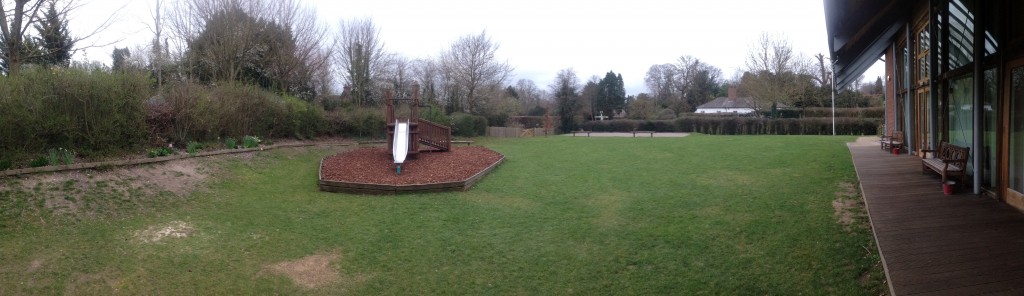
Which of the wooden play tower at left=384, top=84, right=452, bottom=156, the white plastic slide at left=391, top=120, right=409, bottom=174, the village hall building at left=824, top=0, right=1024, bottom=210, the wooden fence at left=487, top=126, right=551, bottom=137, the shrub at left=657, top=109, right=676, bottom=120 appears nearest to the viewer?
the village hall building at left=824, top=0, right=1024, bottom=210

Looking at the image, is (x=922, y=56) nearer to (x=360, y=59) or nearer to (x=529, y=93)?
(x=360, y=59)

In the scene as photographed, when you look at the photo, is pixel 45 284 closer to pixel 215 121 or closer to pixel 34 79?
pixel 34 79

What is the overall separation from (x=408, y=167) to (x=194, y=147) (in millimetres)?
4542

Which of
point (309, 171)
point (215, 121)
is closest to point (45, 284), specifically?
point (309, 171)

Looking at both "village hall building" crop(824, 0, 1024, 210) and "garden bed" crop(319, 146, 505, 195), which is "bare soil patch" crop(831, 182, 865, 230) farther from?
"garden bed" crop(319, 146, 505, 195)

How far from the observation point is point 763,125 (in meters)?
33.5

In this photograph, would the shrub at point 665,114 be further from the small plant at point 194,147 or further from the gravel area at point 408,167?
the small plant at point 194,147

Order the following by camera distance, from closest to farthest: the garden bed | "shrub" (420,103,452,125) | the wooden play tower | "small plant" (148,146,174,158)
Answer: "small plant" (148,146,174,158) → the garden bed → the wooden play tower → "shrub" (420,103,452,125)

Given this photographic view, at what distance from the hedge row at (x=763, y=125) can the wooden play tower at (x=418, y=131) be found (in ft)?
77.4

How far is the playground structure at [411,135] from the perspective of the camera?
544 inches

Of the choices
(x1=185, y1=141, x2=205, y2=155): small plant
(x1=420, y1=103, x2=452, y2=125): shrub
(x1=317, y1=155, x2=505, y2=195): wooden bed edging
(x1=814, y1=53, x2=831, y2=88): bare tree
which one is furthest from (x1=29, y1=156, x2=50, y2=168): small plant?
(x1=814, y1=53, x2=831, y2=88): bare tree

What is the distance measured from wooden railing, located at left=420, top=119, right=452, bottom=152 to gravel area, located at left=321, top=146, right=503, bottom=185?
14.8 inches

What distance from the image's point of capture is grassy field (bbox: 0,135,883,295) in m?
5.80

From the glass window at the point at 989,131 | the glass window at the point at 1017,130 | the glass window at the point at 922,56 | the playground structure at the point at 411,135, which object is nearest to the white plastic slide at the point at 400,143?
the playground structure at the point at 411,135
